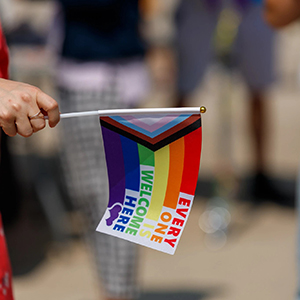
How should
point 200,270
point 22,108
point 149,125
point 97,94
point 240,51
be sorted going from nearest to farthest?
point 22,108, point 149,125, point 97,94, point 200,270, point 240,51

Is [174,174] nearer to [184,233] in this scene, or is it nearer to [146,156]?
[146,156]

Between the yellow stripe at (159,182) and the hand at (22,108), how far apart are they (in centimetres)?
26

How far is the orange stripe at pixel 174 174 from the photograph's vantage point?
1096 millimetres

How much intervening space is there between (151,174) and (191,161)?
95 mm

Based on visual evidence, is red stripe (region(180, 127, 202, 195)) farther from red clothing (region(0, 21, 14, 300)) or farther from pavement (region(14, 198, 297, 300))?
pavement (region(14, 198, 297, 300))

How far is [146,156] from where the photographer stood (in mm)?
1117

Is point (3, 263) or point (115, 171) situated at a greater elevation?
point (115, 171)

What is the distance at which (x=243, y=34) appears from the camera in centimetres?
342

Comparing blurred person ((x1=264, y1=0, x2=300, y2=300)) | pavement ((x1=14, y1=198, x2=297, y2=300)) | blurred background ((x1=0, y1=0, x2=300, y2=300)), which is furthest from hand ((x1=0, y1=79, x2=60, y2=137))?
pavement ((x1=14, y1=198, x2=297, y2=300))

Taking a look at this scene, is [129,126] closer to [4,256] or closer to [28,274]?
[4,256]

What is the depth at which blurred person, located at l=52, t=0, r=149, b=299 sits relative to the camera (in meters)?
1.94

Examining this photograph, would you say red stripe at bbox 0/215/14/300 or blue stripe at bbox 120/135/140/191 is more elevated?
blue stripe at bbox 120/135/140/191

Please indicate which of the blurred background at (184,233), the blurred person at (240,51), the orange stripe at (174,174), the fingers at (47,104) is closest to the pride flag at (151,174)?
the orange stripe at (174,174)

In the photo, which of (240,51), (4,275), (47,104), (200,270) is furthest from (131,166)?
(240,51)
